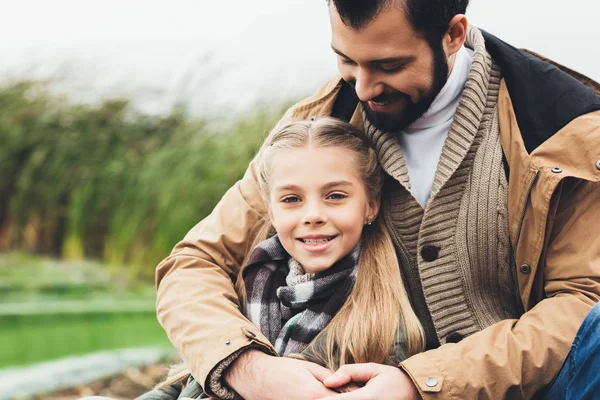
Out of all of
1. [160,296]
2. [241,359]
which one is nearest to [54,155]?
[160,296]

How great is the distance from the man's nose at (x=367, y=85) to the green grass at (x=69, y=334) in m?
2.77

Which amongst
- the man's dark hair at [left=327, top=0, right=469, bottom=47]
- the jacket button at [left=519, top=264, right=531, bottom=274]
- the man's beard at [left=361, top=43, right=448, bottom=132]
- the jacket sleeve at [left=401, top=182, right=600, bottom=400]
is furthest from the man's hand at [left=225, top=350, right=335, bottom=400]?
the man's dark hair at [left=327, top=0, right=469, bottom=47]

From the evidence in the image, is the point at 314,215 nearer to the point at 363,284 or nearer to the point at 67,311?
the point at 363,284

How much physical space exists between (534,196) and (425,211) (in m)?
0.32

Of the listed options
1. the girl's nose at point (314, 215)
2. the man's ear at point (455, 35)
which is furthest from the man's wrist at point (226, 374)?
the man's ear at point (455, 35)

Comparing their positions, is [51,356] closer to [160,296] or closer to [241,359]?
[160,296]

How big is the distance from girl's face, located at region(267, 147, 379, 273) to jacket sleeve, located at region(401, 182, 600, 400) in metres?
0.46

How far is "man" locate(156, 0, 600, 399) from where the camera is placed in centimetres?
253

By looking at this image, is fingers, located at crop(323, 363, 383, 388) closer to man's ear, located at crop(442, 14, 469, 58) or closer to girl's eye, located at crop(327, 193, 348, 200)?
girl's eye, located at crop(327, 193, 348, 200)

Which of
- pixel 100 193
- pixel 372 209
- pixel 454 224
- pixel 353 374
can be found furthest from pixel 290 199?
pixel 100 193

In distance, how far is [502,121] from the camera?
2.79 meters

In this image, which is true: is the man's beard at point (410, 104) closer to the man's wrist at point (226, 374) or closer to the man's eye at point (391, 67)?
the man's eye at point (391, 67)

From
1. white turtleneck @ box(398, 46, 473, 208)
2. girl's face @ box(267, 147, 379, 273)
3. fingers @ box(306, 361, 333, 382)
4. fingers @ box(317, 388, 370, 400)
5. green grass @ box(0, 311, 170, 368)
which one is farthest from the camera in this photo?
green grass @ box(0, 311, 170, 368)

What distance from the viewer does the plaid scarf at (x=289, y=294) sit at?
2799mm
